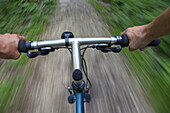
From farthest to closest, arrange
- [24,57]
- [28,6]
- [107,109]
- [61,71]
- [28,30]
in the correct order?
[28,6] < [28,30] < [24,57] < [61,71] < [107,109]

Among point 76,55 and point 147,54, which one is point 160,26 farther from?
point 147,54

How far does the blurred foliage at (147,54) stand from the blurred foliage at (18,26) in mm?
2300

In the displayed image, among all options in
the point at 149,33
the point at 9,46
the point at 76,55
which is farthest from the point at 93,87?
the point at 9,46

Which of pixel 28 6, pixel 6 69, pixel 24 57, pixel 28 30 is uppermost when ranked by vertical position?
pixel 28 6

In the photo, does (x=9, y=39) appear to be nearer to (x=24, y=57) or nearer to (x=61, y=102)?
(x=61, y=102)

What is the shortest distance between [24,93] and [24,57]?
97cm

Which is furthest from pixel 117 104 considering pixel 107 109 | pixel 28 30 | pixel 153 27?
pixel 28 30

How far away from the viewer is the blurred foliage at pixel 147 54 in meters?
1.96

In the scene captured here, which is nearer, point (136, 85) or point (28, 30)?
point (136, 85)

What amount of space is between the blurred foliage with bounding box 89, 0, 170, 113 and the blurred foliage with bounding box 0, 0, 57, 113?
2300 mm

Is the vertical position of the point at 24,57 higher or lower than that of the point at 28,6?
lower

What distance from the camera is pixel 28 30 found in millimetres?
3521

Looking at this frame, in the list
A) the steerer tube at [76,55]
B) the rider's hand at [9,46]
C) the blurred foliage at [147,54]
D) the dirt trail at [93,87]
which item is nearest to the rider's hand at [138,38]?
the steerer tube at [76,55]

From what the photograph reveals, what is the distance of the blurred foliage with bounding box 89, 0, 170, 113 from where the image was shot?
1.96 m
